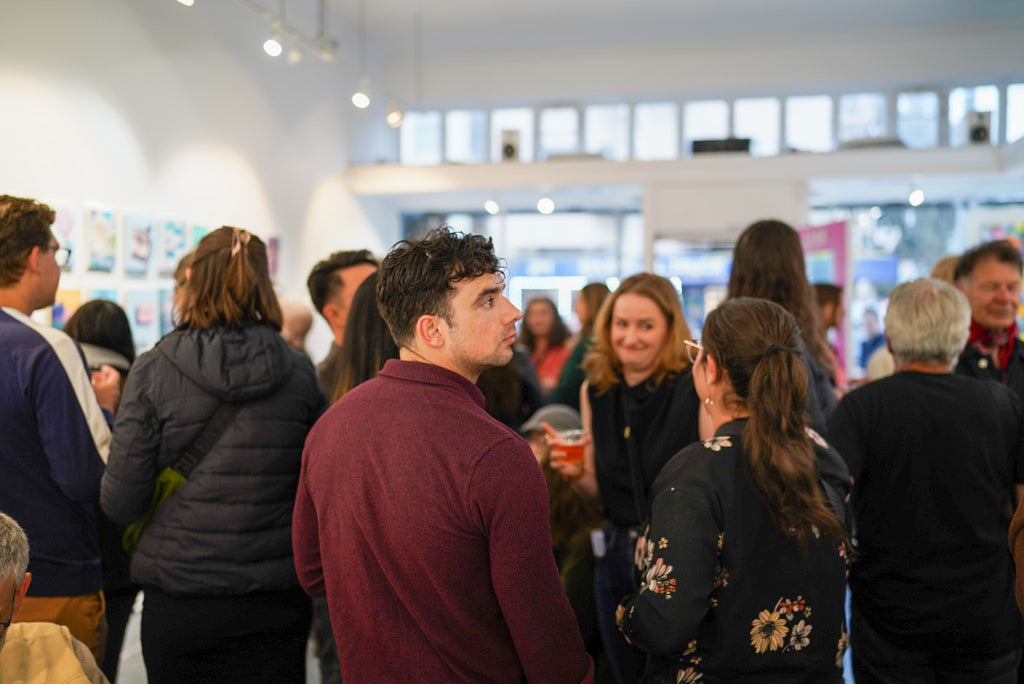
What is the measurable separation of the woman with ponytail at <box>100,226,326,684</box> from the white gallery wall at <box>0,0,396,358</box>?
2.75 meters

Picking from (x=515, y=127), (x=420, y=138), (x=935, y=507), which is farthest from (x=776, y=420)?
(x=420, y=138)

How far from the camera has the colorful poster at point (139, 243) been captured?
523 centimetres

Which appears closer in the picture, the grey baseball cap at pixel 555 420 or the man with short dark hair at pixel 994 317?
the grey baseball cap at pixel 555 420

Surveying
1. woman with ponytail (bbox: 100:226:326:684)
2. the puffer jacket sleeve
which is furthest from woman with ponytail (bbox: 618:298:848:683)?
the puffer jacket sleeve

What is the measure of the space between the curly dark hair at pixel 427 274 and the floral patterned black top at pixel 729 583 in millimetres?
579

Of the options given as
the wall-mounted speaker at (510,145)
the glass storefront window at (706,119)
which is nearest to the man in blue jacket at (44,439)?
the wall-mounted speaker at (510,145)

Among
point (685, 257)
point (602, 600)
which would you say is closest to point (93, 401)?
point (602, 600)

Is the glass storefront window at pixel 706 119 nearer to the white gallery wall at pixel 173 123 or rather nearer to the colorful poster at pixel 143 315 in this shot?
the white gallery wall at pixel 173 123

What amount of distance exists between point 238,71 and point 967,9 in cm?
657

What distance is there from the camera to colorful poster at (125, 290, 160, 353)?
17.3 feet

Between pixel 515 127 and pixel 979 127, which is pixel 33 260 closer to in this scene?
pixel 515 127

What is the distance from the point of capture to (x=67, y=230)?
464 cm

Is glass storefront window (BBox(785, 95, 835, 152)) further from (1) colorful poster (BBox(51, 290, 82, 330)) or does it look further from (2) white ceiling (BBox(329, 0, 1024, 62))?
(1) colorful poster (BBox(51, 290, 82, 330))

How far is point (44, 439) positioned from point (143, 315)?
3628mm
